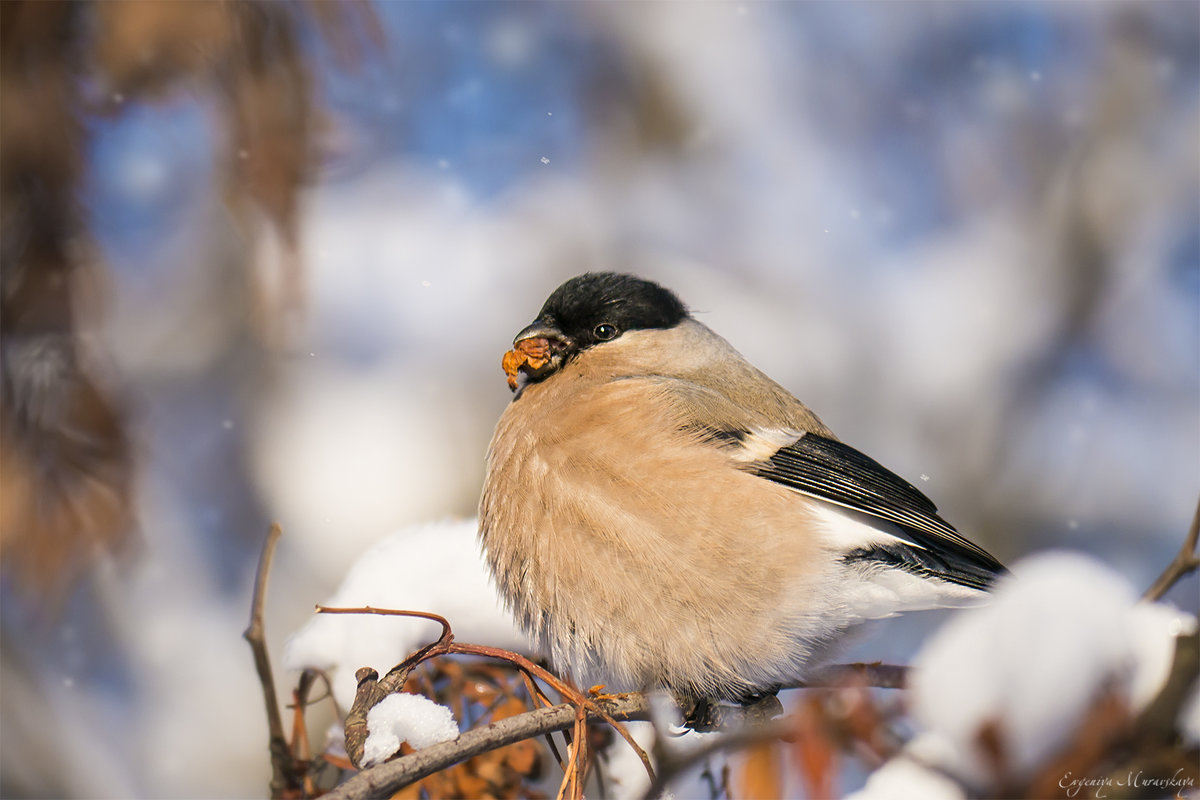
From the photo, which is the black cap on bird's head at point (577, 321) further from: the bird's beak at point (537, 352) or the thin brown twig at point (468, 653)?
the thin brown twig at point (468, 653)

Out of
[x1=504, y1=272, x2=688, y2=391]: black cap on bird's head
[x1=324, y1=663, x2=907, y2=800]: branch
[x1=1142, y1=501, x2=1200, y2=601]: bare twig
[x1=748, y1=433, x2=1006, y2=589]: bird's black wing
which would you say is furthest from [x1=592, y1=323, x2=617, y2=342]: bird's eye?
[x1=1142, y1=501, x2=1200, y2=601]: bare twig

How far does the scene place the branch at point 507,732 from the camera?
2.09 feet

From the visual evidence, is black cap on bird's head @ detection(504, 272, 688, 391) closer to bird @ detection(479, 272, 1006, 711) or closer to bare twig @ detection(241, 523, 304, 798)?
bird @ detection(479, 272, 1006, 711)

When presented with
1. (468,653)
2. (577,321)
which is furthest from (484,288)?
(468,653)

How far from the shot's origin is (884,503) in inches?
40.5

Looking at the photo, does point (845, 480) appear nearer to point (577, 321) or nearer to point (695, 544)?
point (695, 544)

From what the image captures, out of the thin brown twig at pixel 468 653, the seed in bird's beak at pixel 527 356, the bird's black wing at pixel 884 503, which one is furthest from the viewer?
the seed in bird's beak at pixel 527 356

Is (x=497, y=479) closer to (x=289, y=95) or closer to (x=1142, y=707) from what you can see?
(x=1142, y=707)

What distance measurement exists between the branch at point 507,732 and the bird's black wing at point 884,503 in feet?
0.48

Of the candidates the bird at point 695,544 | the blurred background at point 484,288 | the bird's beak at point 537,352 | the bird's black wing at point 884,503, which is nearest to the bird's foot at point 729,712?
the bird at point 695,544

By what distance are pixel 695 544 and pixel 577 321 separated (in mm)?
381

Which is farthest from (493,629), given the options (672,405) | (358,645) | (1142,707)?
(1142,707)

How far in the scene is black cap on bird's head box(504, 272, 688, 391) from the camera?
120 cm

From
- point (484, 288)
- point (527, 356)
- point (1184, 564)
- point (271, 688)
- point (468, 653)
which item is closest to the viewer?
point (1184, 564)
